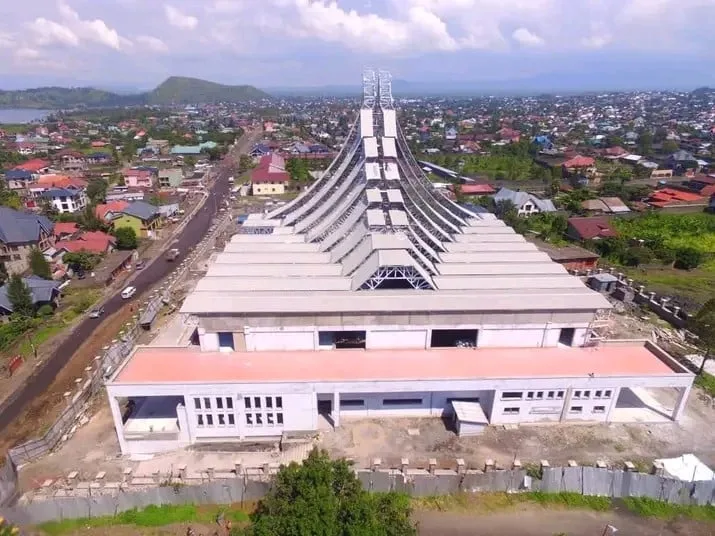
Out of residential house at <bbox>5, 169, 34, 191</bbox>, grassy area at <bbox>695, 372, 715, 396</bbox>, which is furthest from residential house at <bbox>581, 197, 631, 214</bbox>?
residential house at <bbox>5, 169, 34, 191</bbox>

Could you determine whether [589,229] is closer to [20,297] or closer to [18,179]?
[20,297]

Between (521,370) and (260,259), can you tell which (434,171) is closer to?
(260,259)

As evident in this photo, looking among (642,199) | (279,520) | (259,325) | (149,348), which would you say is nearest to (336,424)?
(259,325)

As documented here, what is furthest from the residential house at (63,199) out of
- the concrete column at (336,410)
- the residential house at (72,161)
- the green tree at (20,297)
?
the concrete column at (336,410)

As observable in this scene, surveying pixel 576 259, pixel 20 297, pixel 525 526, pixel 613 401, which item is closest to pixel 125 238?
pixel 20 297

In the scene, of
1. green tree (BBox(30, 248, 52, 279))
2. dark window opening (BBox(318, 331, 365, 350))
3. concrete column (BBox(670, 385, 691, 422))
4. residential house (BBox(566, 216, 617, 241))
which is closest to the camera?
concrete column (BBox(670, 385, 691, 422))

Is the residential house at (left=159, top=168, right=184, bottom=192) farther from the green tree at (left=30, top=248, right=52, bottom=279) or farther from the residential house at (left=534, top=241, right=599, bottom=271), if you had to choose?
the residential house at (left=534, top=241, right=599, bottom=271)
